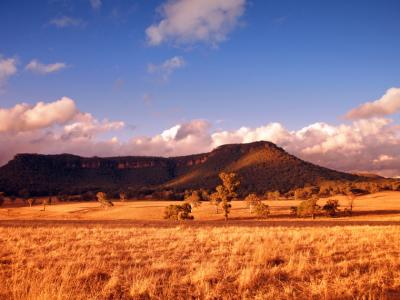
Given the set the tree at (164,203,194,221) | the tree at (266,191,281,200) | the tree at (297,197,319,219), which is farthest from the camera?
the tree at (266,191,281,200)

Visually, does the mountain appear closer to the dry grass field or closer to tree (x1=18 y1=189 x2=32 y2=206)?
tree (x1=18 y1=189 x2=32 y2=206)

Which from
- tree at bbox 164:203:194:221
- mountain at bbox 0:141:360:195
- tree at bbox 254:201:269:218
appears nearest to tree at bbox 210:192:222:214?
tree at bbox 164:203:194:221

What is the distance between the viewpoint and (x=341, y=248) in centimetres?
1628

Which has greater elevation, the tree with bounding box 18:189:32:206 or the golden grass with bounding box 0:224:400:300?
the golden grass with bounding box 0:224:400:300

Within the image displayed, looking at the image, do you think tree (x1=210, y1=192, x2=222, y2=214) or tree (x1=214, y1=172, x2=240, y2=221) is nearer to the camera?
tree (x1=214, y1=172, x2=240, y2=221)

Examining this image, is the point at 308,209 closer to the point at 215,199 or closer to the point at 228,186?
the point at 228,186

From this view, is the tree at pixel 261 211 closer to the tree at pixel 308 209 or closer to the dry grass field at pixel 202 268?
the tree at pixel 308 209

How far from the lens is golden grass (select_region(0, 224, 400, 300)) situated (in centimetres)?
904

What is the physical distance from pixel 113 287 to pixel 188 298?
2244 mm

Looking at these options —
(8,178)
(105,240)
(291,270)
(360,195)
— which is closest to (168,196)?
(360,195)

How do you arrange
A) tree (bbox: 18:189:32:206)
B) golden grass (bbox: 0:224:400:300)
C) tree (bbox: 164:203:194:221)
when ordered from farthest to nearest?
tree (bbox: 18:189:32:206) < tree (bbox: 164:203:194:221) < golden grass (bbox: 0:224:400:300)

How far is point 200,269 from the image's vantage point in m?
11.2

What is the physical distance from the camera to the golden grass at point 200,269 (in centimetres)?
904

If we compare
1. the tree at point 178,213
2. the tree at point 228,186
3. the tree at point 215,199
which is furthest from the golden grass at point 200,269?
the tree at point 215,199
